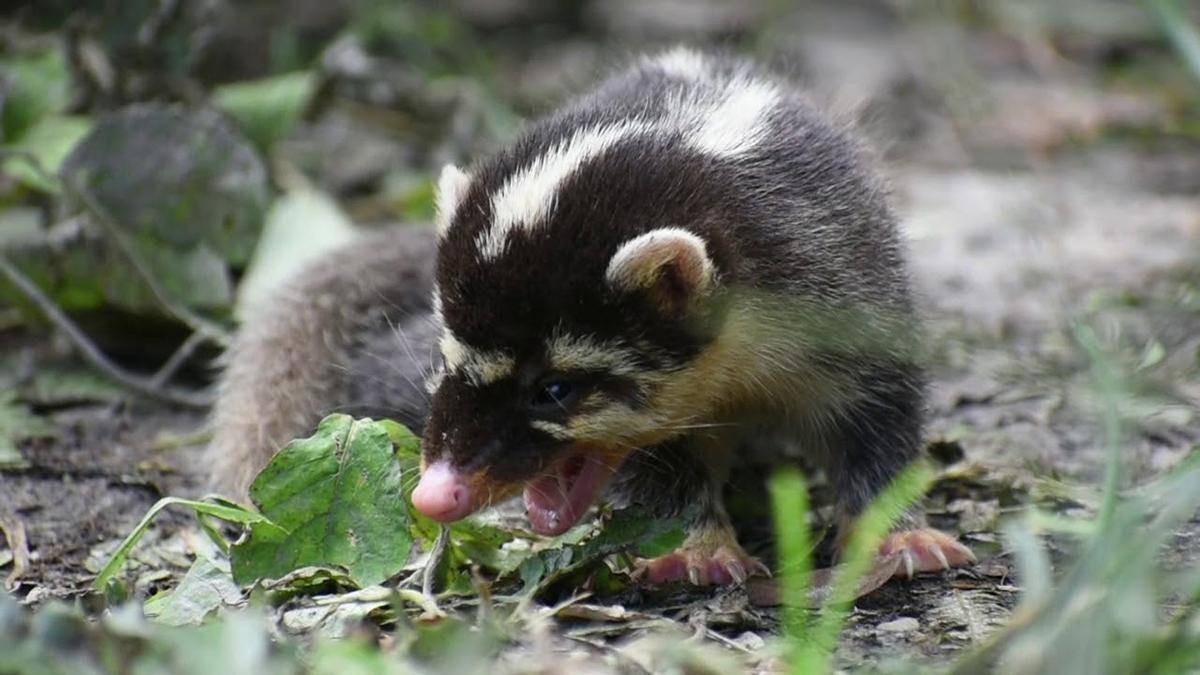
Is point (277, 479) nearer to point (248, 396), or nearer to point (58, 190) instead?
point (248, 396)

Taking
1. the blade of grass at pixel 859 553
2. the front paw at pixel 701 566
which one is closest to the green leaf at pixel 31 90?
the front paw at pixel 701 566

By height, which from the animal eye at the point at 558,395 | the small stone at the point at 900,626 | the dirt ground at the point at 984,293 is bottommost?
the dirt ground at the point at 984,293

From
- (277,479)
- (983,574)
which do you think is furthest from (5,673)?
(983,574)

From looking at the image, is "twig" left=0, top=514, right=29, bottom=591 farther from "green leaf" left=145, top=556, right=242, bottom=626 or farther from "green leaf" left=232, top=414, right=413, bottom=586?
"green leaf" left=232, top=414, right=413, bottom=586

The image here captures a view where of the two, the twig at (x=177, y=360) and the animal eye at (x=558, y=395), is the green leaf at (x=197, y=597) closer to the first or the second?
the animal eye at (x=558, y=395)

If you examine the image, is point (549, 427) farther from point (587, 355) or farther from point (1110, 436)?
point (1110, 436)

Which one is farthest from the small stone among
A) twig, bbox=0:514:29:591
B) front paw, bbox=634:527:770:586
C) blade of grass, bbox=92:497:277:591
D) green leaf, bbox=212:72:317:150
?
green leaf, bbox=212:72:317:150
